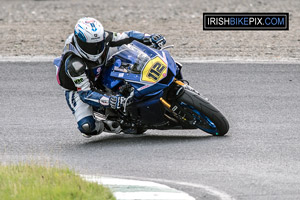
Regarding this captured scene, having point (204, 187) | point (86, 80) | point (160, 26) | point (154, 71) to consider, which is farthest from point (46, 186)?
point (160, 26)

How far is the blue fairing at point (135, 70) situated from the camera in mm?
9320

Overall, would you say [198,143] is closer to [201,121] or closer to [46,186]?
[201,121]

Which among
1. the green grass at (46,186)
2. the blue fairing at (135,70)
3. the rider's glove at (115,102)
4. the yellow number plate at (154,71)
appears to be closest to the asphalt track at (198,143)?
the rider's glove at (115,102)

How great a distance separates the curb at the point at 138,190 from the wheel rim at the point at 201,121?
196 cm

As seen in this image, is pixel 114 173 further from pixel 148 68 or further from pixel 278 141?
pixel 278 141

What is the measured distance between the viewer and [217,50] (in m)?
16.6

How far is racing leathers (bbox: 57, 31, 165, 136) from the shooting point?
934 centimetres

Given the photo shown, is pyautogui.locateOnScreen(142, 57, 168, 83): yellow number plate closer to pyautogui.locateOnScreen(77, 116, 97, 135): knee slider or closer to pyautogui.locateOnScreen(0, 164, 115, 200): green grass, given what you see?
pyautogui.locateOnScreen(77, 116, 97, 135): knee slider

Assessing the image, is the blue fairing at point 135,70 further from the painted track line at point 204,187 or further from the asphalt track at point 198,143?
the painted track line at point 204,187

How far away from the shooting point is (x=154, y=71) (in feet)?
30.5

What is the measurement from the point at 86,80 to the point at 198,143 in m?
1.63

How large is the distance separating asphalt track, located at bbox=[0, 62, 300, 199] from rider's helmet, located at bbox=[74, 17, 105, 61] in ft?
3.97

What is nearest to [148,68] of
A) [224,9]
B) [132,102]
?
[132,102]

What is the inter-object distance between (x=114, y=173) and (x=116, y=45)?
237cm
